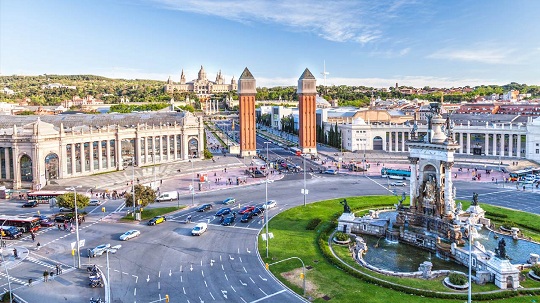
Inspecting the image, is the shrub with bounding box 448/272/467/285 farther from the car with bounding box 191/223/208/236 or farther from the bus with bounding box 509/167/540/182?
the bus with bounding box 509/167/540/182

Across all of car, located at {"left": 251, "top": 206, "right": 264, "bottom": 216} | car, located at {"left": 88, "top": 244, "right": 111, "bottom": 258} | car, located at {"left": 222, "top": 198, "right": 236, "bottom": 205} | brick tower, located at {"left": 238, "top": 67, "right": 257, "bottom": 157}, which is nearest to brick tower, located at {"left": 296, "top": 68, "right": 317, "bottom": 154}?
brick tower, located at {"left": 238, "top": 67, "right": 257, "bottom": 157}

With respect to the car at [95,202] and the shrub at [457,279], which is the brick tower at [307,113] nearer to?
the car at [95,202]

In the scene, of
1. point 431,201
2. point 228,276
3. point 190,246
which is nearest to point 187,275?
point 228,276

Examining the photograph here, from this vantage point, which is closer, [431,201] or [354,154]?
→ [431,201]

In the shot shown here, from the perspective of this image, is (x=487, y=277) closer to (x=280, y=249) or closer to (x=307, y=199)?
(x=280, y=249)

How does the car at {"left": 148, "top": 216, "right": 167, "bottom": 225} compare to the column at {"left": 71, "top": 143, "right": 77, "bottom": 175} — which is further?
the column at {"left": 71, "top": 143, "right": 77, "bottom": 175}

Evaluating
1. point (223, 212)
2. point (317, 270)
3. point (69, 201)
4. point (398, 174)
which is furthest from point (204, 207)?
point (398, 174)
